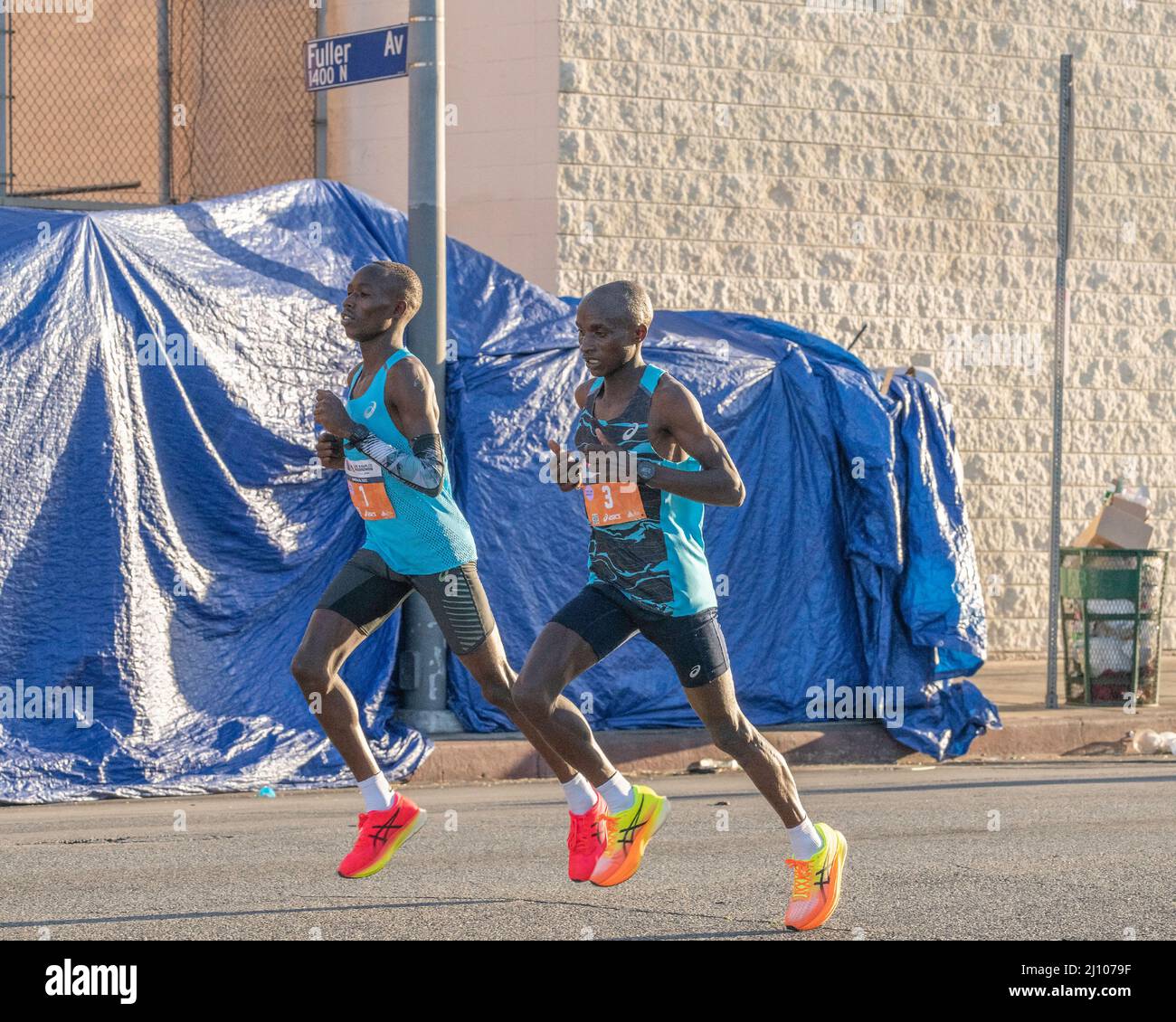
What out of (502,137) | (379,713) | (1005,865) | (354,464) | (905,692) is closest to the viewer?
(354,464)

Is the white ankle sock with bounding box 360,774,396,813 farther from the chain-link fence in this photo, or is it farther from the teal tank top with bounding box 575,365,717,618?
the chain-link fence

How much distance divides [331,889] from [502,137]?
8.94 m

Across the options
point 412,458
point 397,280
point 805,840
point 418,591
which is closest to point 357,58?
point 397,280

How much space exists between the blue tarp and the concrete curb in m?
0.19

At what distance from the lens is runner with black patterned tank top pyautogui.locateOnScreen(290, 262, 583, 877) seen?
6.75 meters

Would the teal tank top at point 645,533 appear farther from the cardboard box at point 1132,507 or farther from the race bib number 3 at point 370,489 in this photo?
the cardboard box at point 1132,507

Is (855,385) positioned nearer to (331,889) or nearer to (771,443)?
(771,443)

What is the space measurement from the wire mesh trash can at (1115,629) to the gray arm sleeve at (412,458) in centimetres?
752

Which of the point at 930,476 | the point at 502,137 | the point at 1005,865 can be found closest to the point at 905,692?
the point at 930,476

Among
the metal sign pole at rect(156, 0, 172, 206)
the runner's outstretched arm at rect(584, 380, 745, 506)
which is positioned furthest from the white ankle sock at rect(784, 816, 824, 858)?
the metal sign pole at rect(156, 0, 172, 206)

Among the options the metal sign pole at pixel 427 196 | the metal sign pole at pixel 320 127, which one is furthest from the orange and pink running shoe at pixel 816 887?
the metal sign pole at pixel 320 127

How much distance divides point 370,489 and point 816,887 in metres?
2.06

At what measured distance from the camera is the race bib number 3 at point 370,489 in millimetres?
6809

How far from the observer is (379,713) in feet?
36.5
